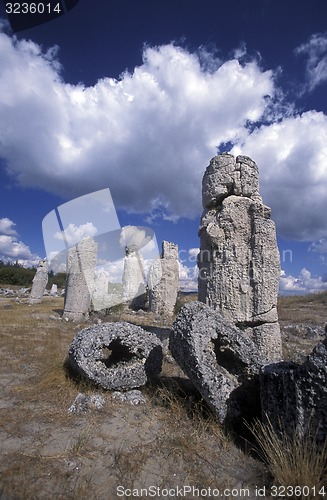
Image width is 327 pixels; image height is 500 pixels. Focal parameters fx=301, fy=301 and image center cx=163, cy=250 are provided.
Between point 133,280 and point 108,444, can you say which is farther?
point 133,280

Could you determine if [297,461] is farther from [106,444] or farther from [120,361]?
[120,361]

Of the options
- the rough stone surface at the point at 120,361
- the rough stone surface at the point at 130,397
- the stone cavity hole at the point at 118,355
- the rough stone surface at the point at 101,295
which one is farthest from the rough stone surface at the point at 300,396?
the rough stone surface at the point at 101,295

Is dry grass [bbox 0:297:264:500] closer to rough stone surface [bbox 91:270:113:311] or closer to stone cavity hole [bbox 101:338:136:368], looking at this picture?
stone cavity hole [bbox 101:338:136:368]

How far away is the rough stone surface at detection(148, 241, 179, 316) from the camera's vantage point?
15.3 metres

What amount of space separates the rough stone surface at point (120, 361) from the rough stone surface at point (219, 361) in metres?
0.78

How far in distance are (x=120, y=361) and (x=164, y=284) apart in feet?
34.7

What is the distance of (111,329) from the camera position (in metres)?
4.61

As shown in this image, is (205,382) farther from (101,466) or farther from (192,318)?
(101,466)

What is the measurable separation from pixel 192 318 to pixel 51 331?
290 inches

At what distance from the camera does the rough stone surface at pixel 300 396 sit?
8.08 feet

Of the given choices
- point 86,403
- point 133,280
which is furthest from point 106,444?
point 133,280

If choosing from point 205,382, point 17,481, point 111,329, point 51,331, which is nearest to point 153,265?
point 51,331

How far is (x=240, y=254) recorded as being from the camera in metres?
5.71

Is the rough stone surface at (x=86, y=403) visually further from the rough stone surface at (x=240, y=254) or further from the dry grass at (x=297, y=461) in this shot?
the rough stone surface at (x=240, y=254)
